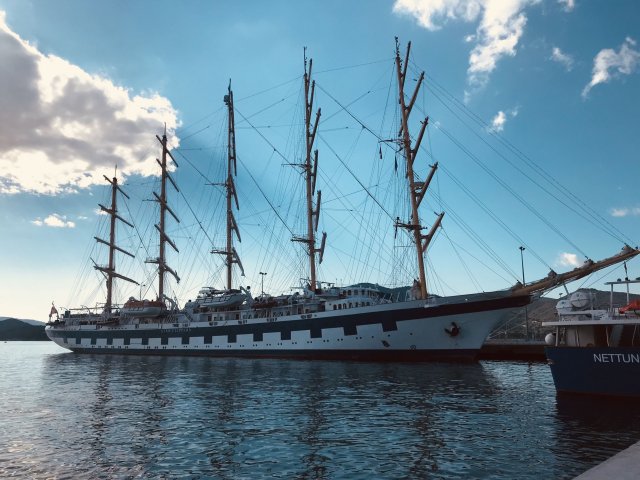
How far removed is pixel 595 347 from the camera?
664 inches

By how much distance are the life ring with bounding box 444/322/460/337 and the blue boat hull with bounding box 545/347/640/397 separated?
1486cm

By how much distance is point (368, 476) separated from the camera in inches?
357

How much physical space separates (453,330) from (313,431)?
23.0m

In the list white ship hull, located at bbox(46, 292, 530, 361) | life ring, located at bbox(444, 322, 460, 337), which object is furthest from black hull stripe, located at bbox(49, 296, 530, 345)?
life ring, located at bbox(444, 322, 460, 337)

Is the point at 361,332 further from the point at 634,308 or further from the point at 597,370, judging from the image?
the point at 634,308

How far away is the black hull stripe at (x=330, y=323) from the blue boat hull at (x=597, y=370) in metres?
14.3

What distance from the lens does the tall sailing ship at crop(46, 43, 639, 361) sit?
33.4 m

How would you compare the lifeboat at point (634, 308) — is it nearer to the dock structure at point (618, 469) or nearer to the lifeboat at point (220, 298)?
the dock structure at point (618, 469)

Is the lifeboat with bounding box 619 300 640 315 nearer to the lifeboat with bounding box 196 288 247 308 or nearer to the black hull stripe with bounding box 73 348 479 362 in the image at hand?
the black hull stripe with bounding box 73 348 479 362

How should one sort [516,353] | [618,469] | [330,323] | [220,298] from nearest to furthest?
[618,469] < [330,323] < [516,353] < [220,298]

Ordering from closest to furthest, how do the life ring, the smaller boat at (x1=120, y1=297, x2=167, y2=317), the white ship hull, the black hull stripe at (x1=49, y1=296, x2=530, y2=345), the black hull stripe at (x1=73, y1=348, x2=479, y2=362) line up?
the black hull stripe at (x1=49, y1=296, x2=530, y2=345) → the white ship hull → the life ring → the black hull stripe at (x1=73, y1=348, x2=479, y2=362) → the smaller boat at (x1=120, y1=297, x2=167, y2=317)

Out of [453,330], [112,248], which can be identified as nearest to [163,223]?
[112,248]

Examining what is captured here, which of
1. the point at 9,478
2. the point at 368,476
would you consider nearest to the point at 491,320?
the point at 368,476

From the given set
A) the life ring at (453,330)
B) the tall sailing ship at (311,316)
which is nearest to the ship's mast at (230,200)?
the tall sailing ship at (311,316)
